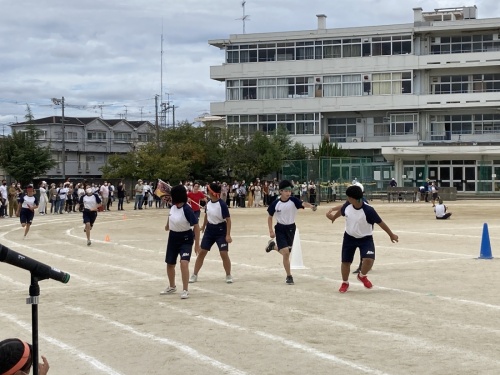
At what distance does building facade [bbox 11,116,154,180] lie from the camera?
9348cm

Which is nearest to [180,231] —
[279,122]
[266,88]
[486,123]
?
[486,123]

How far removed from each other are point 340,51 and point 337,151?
1313 cm

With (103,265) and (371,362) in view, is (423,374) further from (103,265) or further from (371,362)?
(103,265)

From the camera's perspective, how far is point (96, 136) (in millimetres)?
99500

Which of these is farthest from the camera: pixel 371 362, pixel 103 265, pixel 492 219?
pixel 492 219

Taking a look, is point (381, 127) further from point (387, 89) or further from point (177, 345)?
point (177, 345)

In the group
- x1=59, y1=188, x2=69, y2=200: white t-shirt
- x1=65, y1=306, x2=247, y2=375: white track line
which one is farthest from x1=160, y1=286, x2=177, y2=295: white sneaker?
x1=59, y1=188, x2=69, y2=200: white t-shirt

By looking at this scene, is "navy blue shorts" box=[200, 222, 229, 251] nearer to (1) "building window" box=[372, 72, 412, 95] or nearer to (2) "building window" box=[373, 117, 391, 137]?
(1) "building window" box=[372, 72, 412, 95]

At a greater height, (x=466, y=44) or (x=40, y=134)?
(x=466, y=44)

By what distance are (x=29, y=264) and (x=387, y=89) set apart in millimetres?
70464

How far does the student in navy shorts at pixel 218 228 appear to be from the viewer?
564 inches

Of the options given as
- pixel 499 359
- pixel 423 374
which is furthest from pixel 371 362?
pixel 499 359

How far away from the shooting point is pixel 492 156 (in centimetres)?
6425

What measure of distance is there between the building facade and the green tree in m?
20.2
